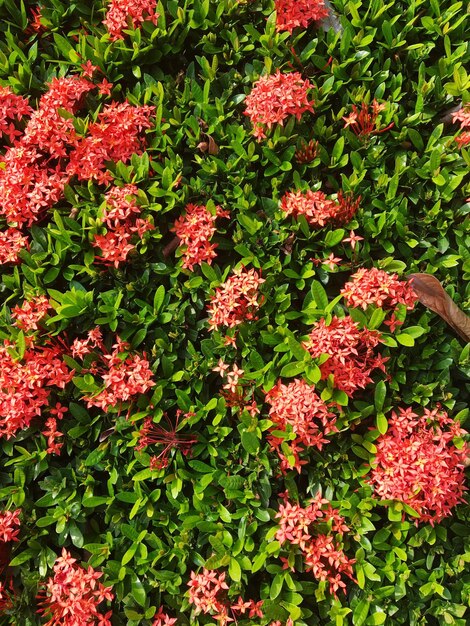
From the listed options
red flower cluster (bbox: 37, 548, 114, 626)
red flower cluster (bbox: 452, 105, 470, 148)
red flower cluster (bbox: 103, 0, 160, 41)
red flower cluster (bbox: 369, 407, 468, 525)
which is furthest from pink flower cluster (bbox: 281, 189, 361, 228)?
red flower cluster (bbox: 37, 548, 114, 626)

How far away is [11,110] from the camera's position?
7.73 feet

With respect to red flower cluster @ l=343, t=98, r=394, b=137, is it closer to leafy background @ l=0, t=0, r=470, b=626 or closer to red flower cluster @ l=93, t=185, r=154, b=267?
leafy background @ l=0, t=0, r=470, b=626

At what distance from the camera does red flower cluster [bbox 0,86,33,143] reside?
7.66ft

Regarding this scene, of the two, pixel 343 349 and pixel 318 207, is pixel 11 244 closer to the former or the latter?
pixel 318 207

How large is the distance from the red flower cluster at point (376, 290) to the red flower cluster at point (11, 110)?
1.64 meters

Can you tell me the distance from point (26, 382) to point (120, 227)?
721 mm

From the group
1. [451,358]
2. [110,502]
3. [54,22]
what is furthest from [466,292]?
[54,22]

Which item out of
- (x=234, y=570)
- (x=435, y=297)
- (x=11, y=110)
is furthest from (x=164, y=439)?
(x=11, y=110)

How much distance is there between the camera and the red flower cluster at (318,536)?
1.98 metres

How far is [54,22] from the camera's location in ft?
8.26

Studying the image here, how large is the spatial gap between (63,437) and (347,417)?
117 cm

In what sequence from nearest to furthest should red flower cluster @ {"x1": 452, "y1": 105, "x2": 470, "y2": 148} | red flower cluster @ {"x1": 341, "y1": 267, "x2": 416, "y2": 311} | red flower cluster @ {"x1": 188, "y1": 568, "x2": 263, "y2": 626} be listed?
1. red flower cluster @ {"x1": 188, "y1": 568, "x2": 263, "y2": 626}
2. red flower cluster @ {"x1": 341, "y1": 267, "x2": 416, "y2": 311}
3. red flower cluster @ {"x1": 452, "y1": 105, "x2": 470, "y2": 148}

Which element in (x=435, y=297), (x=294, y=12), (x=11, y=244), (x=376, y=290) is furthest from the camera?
(x=294, y=12)

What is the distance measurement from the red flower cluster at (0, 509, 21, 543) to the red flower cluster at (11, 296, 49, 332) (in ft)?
2.37
